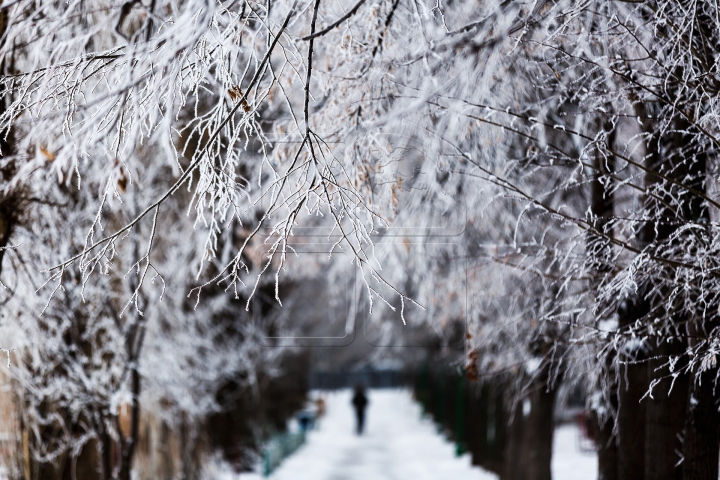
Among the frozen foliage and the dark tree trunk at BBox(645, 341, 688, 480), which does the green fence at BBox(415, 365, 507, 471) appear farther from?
the dark tree trunk at BBox(645, 341, 688, 480)

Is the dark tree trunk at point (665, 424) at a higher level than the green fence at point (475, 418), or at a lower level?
higher

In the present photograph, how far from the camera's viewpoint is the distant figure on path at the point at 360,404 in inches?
981

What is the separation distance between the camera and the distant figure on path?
24922 millimetres

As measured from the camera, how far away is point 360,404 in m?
25.1

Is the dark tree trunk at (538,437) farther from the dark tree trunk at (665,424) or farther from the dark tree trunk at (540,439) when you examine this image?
the dark tree trunk at (665,424)

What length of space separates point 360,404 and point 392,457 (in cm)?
592

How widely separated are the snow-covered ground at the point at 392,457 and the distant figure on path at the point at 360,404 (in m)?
0.41

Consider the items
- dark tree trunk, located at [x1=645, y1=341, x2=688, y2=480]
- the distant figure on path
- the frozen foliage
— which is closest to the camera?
the frozen foliage

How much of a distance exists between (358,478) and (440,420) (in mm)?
11077

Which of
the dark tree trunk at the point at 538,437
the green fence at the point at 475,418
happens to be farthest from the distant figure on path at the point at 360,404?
the dark tree trunk at the point at 538,437

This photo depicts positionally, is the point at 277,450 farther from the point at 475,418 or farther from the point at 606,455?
the point at 606,455

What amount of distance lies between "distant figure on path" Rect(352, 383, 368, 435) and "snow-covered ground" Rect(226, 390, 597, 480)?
0.41 meters

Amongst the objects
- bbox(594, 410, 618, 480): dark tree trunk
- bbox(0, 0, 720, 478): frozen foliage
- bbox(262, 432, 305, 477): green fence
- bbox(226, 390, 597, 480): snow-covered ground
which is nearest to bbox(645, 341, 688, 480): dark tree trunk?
bbox(0, 0, 720, 478): frozen foliage

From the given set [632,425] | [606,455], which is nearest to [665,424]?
[632,425]
